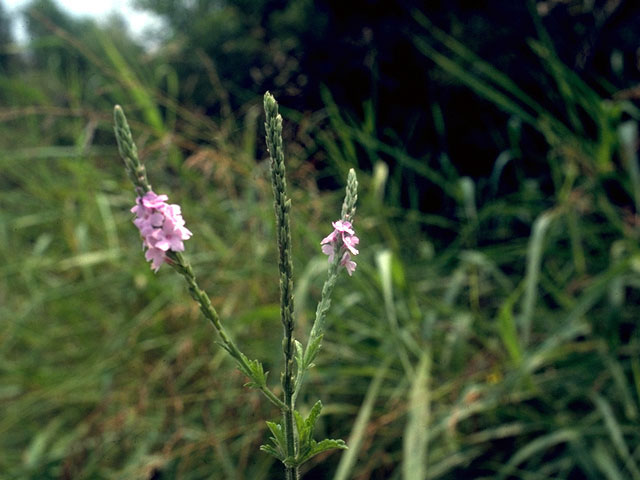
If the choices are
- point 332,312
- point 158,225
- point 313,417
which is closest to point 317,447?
point 313,417

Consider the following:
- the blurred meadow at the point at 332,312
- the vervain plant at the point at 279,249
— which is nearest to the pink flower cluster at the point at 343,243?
the vervain plant at the point at 279,249

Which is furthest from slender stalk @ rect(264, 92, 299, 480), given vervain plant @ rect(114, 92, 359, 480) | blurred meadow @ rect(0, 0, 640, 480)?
blurred meadow @ rect(0, 0, 640, 480)

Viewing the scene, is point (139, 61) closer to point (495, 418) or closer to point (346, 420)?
point (346, 420)

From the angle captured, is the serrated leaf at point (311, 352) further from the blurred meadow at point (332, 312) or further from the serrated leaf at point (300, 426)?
the blurred meadow at point (332, 312)

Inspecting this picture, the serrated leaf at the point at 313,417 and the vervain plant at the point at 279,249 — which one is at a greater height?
the vervain plant at the point at 279,249

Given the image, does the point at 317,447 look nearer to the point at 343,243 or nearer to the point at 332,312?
the point at 343,243

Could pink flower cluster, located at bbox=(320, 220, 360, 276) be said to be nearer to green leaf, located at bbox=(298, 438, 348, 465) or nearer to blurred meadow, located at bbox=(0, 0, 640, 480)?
green leaf, located at bbox=(298, 438, 348, 465)
